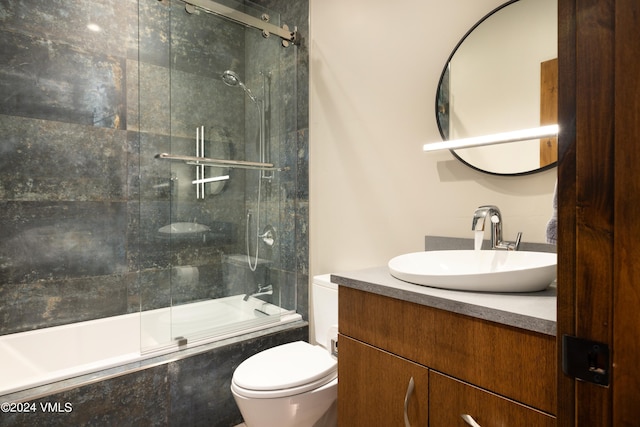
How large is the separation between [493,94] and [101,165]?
226 centimetres

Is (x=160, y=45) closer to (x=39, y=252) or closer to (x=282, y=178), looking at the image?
(x=282, y=178)

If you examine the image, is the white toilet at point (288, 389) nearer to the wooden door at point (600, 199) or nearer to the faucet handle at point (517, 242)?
the faucet handle at point (517, 242)

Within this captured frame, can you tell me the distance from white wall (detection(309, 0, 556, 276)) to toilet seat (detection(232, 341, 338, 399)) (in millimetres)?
588

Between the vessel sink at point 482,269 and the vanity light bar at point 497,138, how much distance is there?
400 millimetres

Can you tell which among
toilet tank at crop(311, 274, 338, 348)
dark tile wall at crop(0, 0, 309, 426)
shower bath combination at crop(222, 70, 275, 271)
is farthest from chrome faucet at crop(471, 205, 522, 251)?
shower bath combination at crop(222, 70, 275, 271)

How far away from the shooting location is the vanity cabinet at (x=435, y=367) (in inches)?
31.3

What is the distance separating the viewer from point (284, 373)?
59.7 inches

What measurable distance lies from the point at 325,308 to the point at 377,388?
80 cm

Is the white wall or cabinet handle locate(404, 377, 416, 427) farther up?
the white wall

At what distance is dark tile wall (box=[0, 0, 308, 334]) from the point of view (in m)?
2.02

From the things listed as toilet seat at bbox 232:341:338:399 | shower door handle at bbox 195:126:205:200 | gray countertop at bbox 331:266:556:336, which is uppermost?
shower door handle at bbox 195:126:205:200

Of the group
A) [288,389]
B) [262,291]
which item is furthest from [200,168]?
[288,389]

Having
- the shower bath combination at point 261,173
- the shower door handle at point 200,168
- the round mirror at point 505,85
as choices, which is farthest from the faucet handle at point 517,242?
the shower door handle at point 200,168

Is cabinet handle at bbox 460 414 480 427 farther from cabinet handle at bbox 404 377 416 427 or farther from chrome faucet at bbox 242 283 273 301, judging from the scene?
chrome faucet at bbox 242 283 273 301
